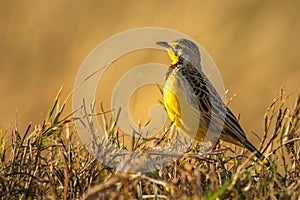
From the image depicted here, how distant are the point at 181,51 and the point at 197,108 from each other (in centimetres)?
56

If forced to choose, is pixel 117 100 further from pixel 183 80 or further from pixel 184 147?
pixel 183 80

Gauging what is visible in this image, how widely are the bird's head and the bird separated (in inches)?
3.3

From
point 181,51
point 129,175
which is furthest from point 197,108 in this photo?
point 129,175

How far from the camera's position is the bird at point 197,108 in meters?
4.46

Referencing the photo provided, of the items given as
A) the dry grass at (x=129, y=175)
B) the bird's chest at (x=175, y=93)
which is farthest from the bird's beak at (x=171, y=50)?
the dry grass at (x=129, y=175)

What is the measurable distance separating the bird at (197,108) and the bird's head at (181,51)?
8 cm

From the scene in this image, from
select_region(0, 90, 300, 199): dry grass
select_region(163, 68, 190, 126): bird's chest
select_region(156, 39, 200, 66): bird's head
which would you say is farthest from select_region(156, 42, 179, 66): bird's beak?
select_region(0, 90, 300, 199): dry grass

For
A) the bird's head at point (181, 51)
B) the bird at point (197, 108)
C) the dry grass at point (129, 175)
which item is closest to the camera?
the dry grass at point (129, 175)

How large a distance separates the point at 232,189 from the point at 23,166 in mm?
952

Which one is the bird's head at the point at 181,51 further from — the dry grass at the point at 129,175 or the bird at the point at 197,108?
the dry grass at the point at 129,175

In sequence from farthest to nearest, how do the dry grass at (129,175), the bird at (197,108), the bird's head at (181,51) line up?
the bird's head at (181,51), the bird at (197,108), the dry grass at (129,175)

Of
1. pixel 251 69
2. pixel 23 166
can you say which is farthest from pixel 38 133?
pixel 251 69

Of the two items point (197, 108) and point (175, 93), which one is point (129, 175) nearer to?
point (175, 93)

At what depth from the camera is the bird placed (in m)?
4.46
